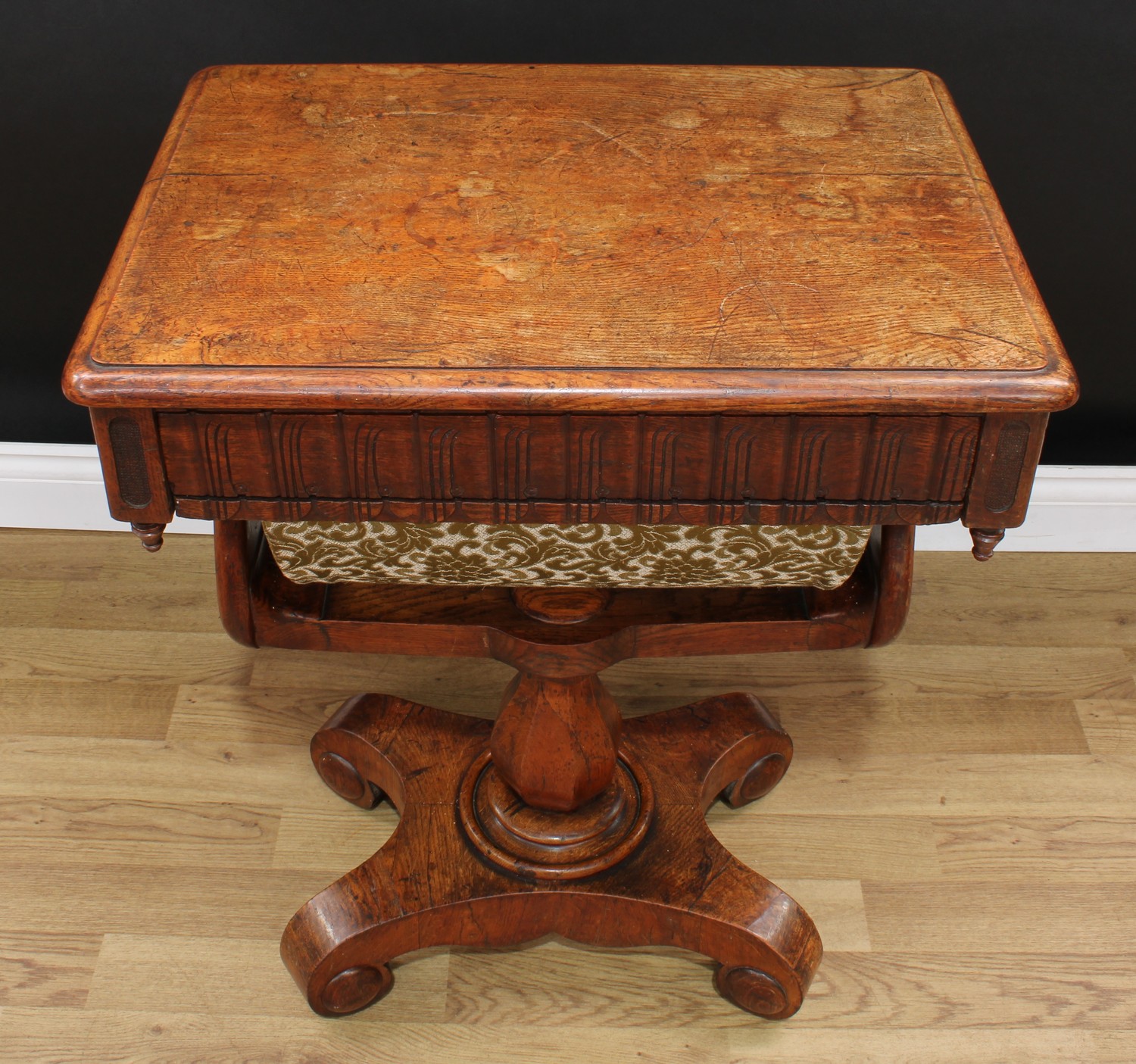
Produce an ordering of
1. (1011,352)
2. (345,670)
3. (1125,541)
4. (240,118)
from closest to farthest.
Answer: (1011,352), (240,118), (345,670), (1125,541)

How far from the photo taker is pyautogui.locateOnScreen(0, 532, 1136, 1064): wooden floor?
1505 millimetres

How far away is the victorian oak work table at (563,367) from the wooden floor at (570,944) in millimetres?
89

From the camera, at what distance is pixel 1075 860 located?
1.68 m

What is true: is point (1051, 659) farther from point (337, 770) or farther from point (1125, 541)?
point (337, 770)

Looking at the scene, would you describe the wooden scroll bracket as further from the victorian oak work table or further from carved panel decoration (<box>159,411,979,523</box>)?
carved panel decoration (<box>159,411,979,523</box>)

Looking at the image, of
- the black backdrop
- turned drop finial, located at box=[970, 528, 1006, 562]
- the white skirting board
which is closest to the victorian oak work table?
turned drop finial, located at box=[970, 528, 1006, 562]

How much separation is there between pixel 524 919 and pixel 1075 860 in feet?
2.35

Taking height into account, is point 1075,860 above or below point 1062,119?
below

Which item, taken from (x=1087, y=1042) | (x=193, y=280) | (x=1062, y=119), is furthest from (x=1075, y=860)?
(x=193, y=280)

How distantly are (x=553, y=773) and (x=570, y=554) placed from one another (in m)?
0.38

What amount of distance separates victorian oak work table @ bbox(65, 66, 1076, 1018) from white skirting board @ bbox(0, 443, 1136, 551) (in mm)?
888

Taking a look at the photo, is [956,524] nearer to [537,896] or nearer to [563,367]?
[537,896]

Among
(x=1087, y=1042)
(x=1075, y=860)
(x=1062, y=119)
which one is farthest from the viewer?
(x=1062, y=119)

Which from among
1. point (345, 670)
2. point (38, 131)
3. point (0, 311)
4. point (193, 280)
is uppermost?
point (193, 280)
